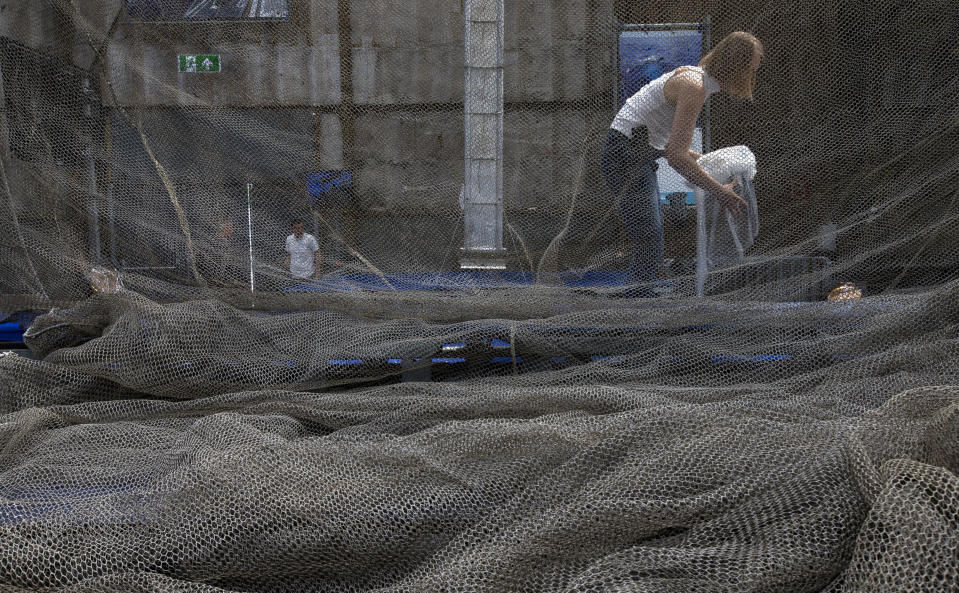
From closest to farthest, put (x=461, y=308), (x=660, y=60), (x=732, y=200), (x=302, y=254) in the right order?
(x=461, y=308), (x=732, y=200), (x=660, y=60), (x=302, y=254)

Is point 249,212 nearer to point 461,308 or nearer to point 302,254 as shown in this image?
point 302,254

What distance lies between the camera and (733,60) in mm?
2771

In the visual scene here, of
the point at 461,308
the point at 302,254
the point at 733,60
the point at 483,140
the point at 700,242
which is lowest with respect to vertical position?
the point at 461,308

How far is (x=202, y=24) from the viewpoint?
323cm

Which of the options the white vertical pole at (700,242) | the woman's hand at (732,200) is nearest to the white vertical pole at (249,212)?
the white vertical pole at (700,242)

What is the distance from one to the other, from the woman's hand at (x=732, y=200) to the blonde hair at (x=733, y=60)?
0.40 m

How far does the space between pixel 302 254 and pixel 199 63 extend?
38.3 inches

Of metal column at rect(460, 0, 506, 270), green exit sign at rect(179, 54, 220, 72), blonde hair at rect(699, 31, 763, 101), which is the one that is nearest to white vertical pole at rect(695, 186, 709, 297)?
blonde hair at rect(699, 31, 763, 101)

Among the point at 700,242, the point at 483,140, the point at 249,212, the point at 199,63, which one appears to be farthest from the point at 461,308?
the point at 199,63

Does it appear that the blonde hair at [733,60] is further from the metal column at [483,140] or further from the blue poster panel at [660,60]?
the metal column at [483,140]

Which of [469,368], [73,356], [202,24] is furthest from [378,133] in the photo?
[73,356]

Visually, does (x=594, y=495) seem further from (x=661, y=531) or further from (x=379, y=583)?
(x=379, y=583)

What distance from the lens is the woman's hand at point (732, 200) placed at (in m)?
2.94

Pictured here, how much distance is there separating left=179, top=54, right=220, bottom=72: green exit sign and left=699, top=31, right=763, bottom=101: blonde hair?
2.15m
